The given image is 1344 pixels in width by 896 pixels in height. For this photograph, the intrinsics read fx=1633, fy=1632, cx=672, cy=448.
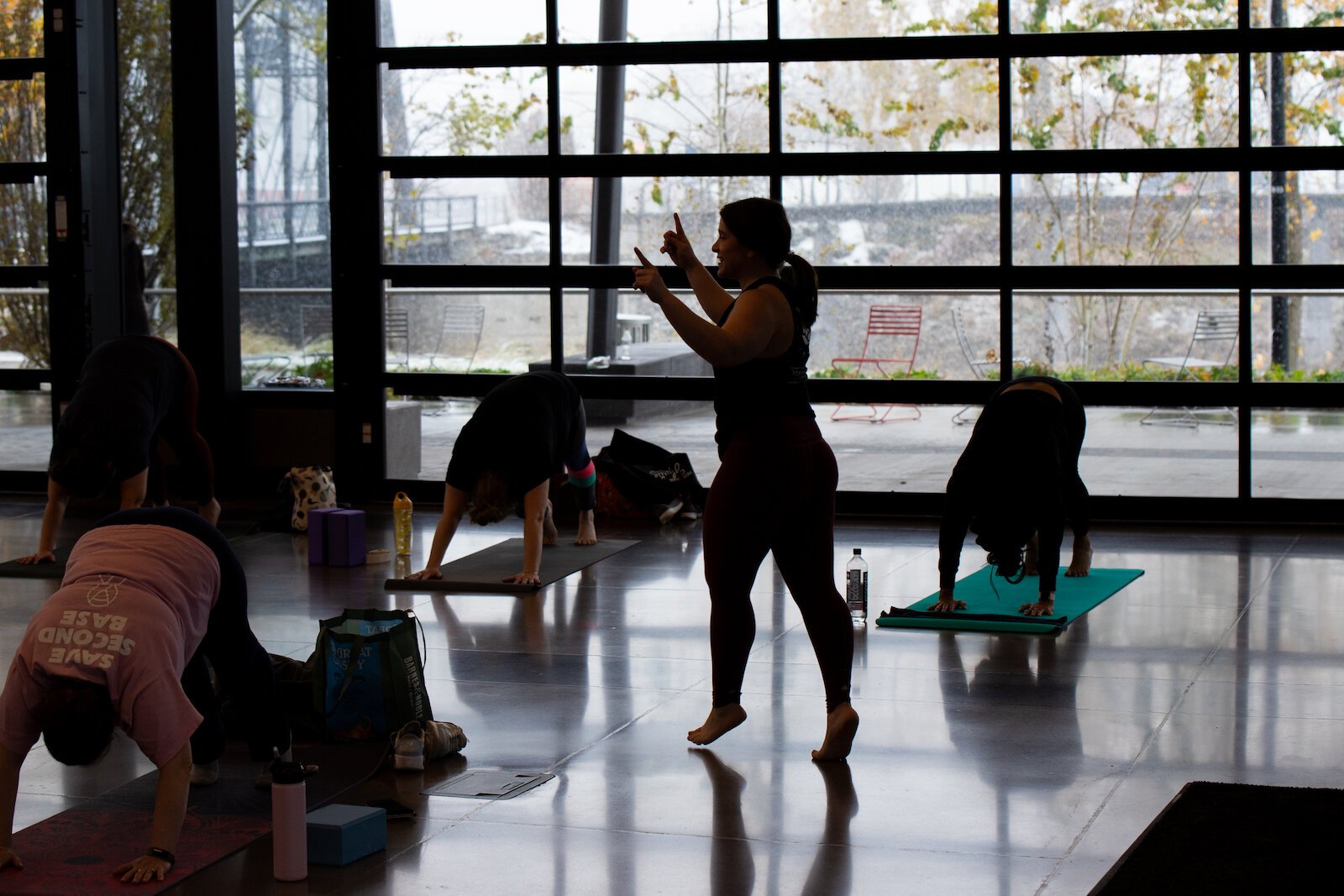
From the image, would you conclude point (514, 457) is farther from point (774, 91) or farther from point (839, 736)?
point (774, 91)

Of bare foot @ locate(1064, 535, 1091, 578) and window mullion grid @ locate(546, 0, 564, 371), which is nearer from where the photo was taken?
bare foot @ locate(1064, 535, 1091, 578)

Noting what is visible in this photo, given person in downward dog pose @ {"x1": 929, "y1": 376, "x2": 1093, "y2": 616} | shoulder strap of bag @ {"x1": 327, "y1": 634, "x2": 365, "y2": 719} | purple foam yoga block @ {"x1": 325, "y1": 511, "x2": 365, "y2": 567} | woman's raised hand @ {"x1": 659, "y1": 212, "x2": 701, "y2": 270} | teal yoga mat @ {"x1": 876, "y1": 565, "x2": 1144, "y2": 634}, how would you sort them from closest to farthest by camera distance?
1. woman's raised hand @ {"x1": 659, "y1": 212, "x2": 701, "y2": 270}
2. shoulder strap of bag @ {"x1": 327, "y1": 634, "x2": 365, "y2": 719}
3. person in downward dog pose @ {"x1": 929, "y1": 376, "x2": 1093, "y2": 616}
4. teal yoga mat @ {"x1": 876, "y1": 565, "x2": 1144, "y2": 634}
5. purple foam yoga block @ {"x1": 325, "y1": 511, "x2": 365, "y2": 567}

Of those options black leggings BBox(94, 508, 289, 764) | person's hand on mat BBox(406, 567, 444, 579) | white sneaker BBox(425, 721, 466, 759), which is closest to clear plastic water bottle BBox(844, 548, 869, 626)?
person's hand on mat BBox(406, 567, 444, 579)

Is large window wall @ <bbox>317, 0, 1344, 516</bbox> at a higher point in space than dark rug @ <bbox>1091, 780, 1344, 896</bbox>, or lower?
higher

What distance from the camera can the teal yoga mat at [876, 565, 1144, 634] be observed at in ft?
19.1

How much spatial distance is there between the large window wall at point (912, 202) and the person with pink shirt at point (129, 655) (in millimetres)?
5778

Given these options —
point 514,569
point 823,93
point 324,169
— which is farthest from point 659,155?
point 514,569

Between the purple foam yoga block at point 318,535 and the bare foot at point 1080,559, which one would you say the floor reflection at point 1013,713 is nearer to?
the bare foot at point 1080,559

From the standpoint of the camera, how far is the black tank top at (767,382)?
13.4 feet

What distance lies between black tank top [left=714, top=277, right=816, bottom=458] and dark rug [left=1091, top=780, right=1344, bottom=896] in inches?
51.3

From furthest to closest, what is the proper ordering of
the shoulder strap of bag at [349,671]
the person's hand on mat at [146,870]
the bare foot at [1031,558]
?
the bare foot at [1031,558] → the shoulder strap of bag at [349,671] → the person's hand on mat at [146,870]

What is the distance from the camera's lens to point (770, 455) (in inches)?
161

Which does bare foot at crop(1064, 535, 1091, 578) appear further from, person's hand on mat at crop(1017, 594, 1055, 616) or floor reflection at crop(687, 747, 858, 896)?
floor reflection at crop(687, 747, 858, 896)

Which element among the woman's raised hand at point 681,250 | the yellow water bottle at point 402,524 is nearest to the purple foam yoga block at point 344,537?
the yellow water bottle at point 402,524
